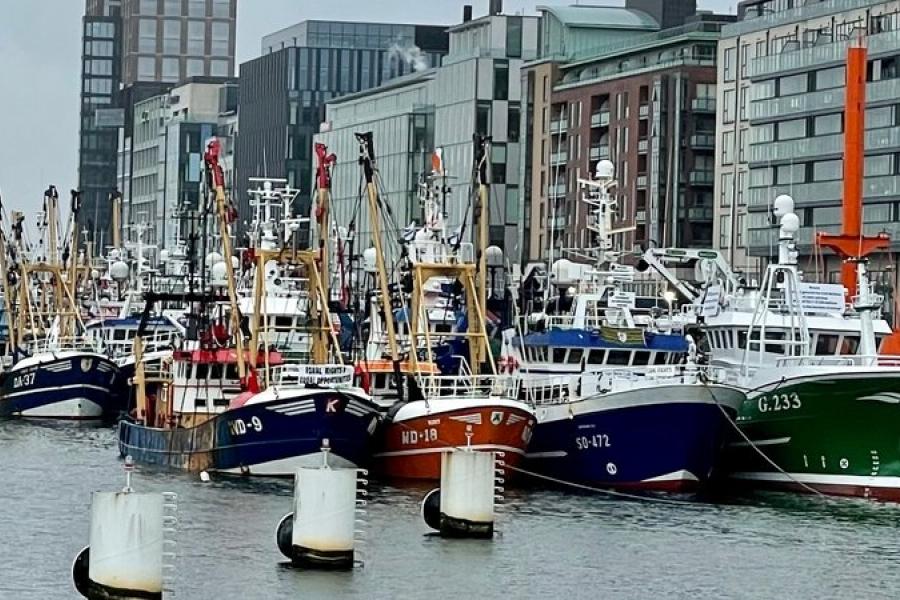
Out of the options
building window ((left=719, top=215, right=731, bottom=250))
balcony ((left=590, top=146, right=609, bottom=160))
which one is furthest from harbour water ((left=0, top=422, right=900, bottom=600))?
balcony ((left=590, top=146, right=609, bottom=160))

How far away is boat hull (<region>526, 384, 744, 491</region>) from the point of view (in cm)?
7850

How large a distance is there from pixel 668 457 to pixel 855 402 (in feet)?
17.8

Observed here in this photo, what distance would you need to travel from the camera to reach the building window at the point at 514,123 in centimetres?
19662

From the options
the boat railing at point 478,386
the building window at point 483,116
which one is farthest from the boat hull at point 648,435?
the building window at point 483,116

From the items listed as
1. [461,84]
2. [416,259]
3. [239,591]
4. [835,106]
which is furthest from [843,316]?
[461,84]

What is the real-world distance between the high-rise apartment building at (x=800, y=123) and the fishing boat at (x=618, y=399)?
56272 mm

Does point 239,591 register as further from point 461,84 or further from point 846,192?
point 461,84

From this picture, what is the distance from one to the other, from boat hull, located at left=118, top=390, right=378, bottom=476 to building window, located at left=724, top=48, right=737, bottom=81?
87818 millimetres

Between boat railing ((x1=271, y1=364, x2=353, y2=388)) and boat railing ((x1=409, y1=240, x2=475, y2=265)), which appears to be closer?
boat railing ((x1=271, y1=364, x2=353, y2=388))

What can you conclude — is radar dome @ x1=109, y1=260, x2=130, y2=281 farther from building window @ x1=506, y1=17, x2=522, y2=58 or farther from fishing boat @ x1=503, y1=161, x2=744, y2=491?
building window @ x1=506, y1=17, x2=522, y2=58

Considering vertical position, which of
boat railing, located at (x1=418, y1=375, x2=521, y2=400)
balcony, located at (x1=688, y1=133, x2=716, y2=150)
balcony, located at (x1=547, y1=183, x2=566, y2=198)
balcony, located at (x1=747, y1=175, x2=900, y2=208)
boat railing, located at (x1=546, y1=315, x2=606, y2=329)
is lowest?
boat railing, located at (x1=418, y1=375, x2=521, y2=400)

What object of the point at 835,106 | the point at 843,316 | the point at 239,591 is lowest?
the point at 239,591

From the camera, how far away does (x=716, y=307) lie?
8719 centimetres

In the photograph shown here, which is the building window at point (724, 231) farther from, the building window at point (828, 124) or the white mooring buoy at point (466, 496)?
the white mooring buoy at point (466, 496)
